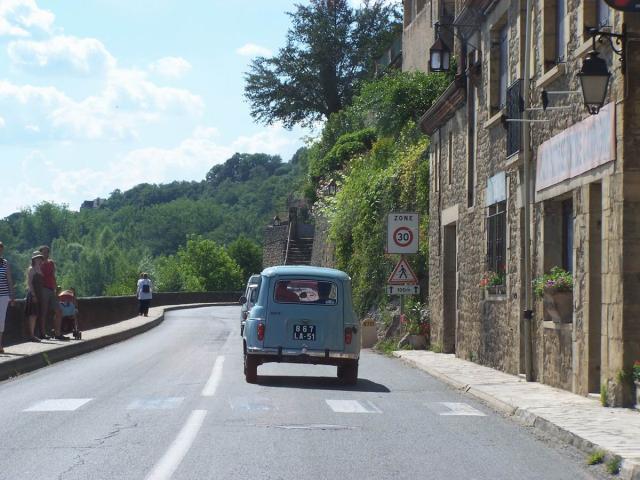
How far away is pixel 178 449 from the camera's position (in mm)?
10141

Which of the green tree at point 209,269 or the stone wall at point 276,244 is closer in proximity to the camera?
the stone wall at point 276,244

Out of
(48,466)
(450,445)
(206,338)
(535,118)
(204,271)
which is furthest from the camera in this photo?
(204,271)

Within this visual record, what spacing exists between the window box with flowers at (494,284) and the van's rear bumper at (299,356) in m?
4.70

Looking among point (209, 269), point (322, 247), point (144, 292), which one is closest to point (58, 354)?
point (144, 292)

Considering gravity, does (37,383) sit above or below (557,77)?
below

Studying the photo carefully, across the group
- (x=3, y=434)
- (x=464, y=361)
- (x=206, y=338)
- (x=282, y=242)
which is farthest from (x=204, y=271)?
(x=3, y=434)

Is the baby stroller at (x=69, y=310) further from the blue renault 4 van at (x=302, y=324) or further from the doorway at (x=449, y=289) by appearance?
the blue renault 4 van at (x=302, y=324)

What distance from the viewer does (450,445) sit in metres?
11.0

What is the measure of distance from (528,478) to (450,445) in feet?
6.15

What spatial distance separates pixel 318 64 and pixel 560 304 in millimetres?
55780

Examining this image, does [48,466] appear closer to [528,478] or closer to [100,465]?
[100,465]

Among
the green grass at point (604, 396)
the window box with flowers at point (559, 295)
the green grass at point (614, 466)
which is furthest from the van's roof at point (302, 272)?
the green grass at point (614, 466)

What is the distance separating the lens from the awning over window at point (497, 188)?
21125mm

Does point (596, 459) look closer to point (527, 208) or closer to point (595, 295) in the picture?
point (595, 295)
